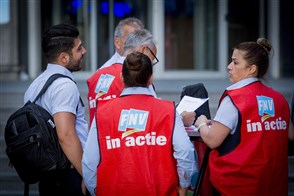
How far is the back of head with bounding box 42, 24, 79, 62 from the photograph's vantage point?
141 inches

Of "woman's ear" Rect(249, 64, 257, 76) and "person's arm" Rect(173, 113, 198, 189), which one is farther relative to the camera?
"woman's ear" Rect(249, 64, 257, 76)

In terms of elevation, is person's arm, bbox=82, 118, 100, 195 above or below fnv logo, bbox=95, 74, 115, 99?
below

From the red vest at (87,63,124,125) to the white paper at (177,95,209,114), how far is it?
61 centimetres

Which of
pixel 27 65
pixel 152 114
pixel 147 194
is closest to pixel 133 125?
pixel 152 114

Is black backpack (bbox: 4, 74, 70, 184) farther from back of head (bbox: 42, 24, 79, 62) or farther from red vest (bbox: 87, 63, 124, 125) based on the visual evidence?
red vest (bbox: 87, 63, 124, 125)

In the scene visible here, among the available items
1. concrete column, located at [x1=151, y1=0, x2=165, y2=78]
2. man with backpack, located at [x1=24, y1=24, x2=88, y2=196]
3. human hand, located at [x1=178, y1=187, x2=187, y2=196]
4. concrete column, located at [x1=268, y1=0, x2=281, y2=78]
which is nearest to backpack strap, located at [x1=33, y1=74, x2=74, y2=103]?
man with backpack, located at [x1=24, y1=24, x2=88, y2=196]

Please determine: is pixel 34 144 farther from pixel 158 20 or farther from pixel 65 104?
Answer: pixel 158 20

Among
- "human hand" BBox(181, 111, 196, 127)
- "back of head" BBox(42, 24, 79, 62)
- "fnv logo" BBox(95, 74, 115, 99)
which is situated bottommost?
"human hand" BBox(181, 111, 196, 127)

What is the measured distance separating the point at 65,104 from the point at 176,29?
315 inches

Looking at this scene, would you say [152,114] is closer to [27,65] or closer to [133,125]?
[133,125]

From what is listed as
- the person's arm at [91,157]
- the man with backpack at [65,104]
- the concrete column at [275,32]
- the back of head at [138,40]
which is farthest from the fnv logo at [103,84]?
the concrete column at [275,32]

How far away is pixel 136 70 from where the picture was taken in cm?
317

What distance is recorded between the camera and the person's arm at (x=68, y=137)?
134 inches

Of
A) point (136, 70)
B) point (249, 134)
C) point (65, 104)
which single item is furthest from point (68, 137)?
point (249, 134)
